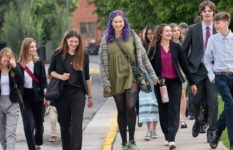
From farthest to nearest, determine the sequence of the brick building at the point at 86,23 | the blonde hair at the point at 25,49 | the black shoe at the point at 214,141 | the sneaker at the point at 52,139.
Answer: the brick building at the point at 86,23, the sneaker at the point at 52,139, the blonde hair at the point at 25,49, the black shoe at the point at 214,141

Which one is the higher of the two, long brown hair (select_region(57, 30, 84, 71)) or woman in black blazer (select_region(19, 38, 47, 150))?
long brown hair (select_region(57, 30, 84, 71))

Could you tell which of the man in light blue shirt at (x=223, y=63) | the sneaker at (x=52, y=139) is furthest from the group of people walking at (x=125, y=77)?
the sneaker at (x=52, y=139)

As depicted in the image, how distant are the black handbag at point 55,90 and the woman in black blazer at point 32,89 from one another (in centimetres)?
98

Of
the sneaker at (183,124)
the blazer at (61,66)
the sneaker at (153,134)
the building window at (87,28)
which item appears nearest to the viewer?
the blazer at (61,66)

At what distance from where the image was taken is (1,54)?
10734mm

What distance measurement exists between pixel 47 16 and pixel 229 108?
65323mm

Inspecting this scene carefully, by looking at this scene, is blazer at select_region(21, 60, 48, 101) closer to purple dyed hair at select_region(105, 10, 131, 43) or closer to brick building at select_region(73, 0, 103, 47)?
purple dyed hair at select_region(105, 10, 131, 43)

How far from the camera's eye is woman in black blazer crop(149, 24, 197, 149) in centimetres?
1077

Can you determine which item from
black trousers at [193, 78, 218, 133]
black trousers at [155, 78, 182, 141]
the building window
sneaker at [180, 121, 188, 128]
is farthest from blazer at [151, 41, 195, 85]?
the building window

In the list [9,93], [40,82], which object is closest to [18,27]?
[40,82]

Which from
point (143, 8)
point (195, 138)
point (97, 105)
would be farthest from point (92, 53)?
point (195, 138)

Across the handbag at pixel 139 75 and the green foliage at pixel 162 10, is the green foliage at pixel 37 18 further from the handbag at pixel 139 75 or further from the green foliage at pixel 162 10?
the handbag at pixel 139 75

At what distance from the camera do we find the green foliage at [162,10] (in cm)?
2694

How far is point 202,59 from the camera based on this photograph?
10938 millimetres
